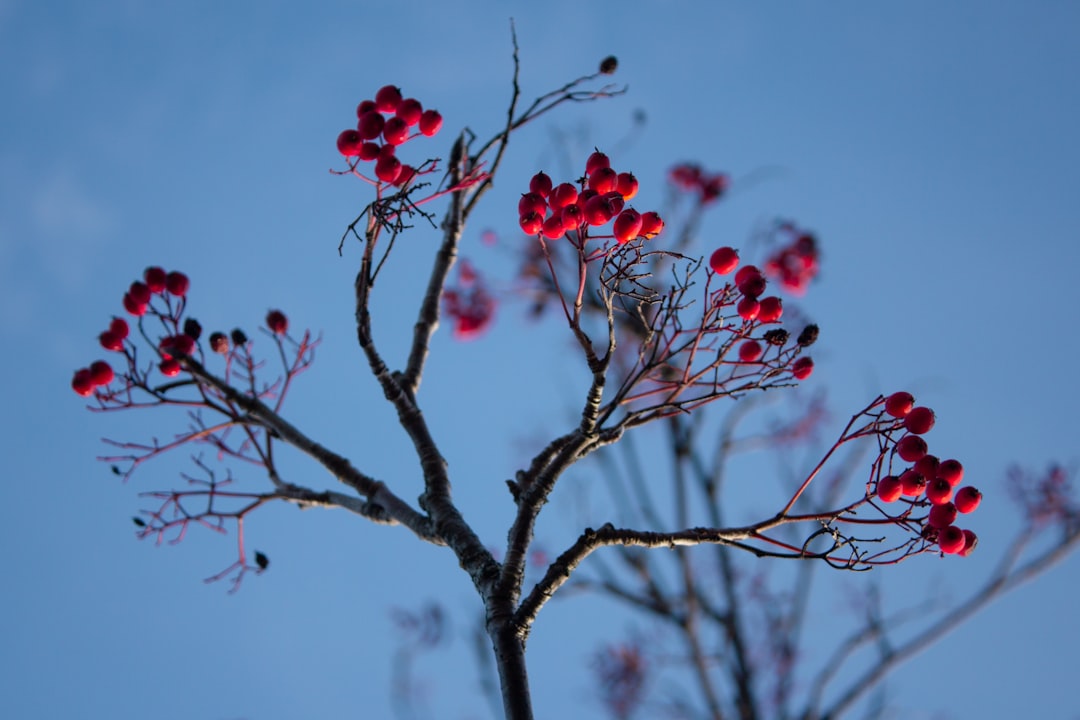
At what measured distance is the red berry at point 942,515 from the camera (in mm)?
2660

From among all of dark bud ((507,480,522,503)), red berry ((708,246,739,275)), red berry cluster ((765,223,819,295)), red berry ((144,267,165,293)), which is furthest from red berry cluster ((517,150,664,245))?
red berry cluster ((765,223,819,295))

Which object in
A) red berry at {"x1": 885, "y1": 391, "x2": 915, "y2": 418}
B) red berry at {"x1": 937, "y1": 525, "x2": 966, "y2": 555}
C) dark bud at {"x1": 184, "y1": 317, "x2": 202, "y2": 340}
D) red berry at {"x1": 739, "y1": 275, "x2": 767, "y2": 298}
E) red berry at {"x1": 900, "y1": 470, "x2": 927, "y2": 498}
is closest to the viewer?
red berry at {"x1": 937, "y1": 525, "x2": 966, "y2": 555}

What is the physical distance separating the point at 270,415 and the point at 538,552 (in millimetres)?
6028

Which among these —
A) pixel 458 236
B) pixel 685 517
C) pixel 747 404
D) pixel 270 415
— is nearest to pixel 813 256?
pixel 747 404

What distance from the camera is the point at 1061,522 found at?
638 cm

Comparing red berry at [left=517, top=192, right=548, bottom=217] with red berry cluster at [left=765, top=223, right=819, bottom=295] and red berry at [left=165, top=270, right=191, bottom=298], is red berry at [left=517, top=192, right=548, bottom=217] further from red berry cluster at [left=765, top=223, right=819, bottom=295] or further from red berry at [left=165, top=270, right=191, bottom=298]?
red berry cluster at [left=765, top=223, right=819, bottom=295]

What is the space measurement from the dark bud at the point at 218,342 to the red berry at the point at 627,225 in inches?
74.6

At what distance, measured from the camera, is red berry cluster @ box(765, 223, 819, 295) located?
712cm

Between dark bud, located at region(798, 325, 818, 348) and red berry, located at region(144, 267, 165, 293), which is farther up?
red berry, located at region(144, 267, 165, 293)

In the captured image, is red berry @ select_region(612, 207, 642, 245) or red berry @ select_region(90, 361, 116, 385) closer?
red berry @ select_region(612, 207, 642, 245)

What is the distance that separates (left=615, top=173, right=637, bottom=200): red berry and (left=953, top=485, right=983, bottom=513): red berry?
4.83 feet

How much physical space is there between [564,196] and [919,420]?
1367 millimetres

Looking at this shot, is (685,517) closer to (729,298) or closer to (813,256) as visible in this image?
(813,256)

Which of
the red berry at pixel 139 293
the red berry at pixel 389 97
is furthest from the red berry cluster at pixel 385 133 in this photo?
the red berry at pixel 139 293
